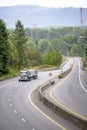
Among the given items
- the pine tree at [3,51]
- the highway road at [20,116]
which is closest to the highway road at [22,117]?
the highway road at [20,116]

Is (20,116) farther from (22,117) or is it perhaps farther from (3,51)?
(3,51)

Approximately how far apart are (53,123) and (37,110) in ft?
24.8

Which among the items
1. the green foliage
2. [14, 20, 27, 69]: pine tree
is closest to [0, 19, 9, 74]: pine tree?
[14, 20, 27, 69]: pine tree

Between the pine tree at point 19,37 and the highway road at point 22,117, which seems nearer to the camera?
the highway road at point 22,117

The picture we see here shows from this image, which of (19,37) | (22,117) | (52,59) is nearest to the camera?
(22,117)

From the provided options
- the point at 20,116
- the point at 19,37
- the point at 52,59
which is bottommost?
the point at 52,59

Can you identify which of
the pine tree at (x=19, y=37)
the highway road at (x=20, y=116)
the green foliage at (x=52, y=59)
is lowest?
the green foliage at (x=52, y=59)

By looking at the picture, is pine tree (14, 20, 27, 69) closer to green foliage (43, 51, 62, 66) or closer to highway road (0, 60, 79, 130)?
green foliage (43, 51, 62, 66)

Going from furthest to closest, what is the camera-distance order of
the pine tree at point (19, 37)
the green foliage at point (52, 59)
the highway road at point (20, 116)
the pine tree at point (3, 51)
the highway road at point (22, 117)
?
the green foliage at point (52, 59) → the pine tree at point (19, 37) → the pine tree at point (3, 51) → the highway road at point (20, 116) → the highway road at point (22, 117)

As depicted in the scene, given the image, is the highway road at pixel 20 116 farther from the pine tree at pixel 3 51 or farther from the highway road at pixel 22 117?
the pine tree at pixel 3 51

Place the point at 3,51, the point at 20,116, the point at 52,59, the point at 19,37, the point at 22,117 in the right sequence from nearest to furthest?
the point at 22,117, the point at 20,116, the point at 3,51, the point at 19,37, the point at 52,59

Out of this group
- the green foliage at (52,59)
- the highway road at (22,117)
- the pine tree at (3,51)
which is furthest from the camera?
the green foliage at (52,59)

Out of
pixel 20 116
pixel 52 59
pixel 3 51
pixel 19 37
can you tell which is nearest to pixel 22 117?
pixel 20 116

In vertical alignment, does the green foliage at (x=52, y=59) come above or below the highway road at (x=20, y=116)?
below
